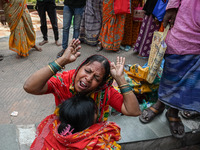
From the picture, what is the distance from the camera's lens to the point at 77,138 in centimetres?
123

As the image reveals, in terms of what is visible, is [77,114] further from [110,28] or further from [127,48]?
[127,48]

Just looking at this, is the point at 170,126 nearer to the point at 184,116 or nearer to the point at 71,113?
the point at 184,116

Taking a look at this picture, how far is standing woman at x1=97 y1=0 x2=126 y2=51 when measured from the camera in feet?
13.9

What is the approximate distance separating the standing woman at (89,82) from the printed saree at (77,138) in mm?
185

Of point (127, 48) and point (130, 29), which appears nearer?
point (130, 29)

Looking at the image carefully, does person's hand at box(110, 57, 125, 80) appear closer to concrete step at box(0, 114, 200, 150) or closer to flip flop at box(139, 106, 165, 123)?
concrete step at box(0, 114, 200, 150)

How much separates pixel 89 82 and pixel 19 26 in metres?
3.22

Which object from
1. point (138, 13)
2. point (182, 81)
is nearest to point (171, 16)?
point (182, 81)

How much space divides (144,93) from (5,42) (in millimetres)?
4368

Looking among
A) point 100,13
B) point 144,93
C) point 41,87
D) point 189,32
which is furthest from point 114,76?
point 100,13

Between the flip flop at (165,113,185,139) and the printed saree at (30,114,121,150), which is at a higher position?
the printed saree at (30,114,121,150)

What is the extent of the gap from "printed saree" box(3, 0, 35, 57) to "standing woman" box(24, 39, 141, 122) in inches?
113

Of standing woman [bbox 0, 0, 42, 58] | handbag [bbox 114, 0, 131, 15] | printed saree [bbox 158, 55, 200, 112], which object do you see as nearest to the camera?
printed saree [bbox 158, 55, 200, 112]

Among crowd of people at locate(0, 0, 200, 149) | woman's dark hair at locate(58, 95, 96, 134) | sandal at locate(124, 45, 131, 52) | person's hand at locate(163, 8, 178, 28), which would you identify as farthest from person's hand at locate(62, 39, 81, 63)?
sandal at locate(124, 45, 131, 52)
